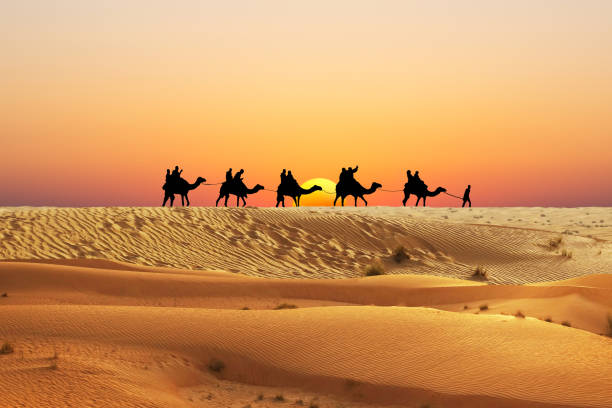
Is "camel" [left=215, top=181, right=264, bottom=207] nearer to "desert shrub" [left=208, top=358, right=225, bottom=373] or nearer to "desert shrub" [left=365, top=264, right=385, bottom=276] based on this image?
"desert shrub" [left=365, top=264, right=385, bottom=276]

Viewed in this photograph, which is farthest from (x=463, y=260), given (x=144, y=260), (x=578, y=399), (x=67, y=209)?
(x=578, y=399)

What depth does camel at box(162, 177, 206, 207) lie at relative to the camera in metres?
41.9

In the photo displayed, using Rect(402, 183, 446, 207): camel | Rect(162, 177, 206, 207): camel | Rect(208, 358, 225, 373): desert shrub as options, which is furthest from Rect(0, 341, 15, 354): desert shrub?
Rect(402, 183, 446, 207): camel

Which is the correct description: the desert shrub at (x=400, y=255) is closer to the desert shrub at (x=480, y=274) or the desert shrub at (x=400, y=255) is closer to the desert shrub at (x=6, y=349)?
the desert shrub at (x=480, y=274)

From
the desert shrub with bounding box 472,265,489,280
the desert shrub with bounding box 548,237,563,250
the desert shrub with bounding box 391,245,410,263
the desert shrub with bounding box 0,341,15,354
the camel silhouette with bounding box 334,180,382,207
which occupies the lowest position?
the desert shrub with bounding box 0,341,15,354

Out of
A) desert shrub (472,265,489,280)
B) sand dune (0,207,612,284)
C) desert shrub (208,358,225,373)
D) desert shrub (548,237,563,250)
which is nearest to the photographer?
desert shrub (208,358,225,373)

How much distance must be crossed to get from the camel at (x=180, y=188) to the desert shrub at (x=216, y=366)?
31.1 m

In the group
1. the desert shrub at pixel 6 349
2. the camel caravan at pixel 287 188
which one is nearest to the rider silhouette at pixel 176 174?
the camel caravan at pixel 287 188

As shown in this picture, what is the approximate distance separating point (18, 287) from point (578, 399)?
15.4 meters

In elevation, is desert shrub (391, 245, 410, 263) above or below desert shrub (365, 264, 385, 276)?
above

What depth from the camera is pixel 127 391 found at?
919cm

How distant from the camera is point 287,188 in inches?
1756

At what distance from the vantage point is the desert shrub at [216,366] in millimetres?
11219

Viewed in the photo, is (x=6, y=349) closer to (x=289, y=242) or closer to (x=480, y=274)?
(x=480, y=274)
